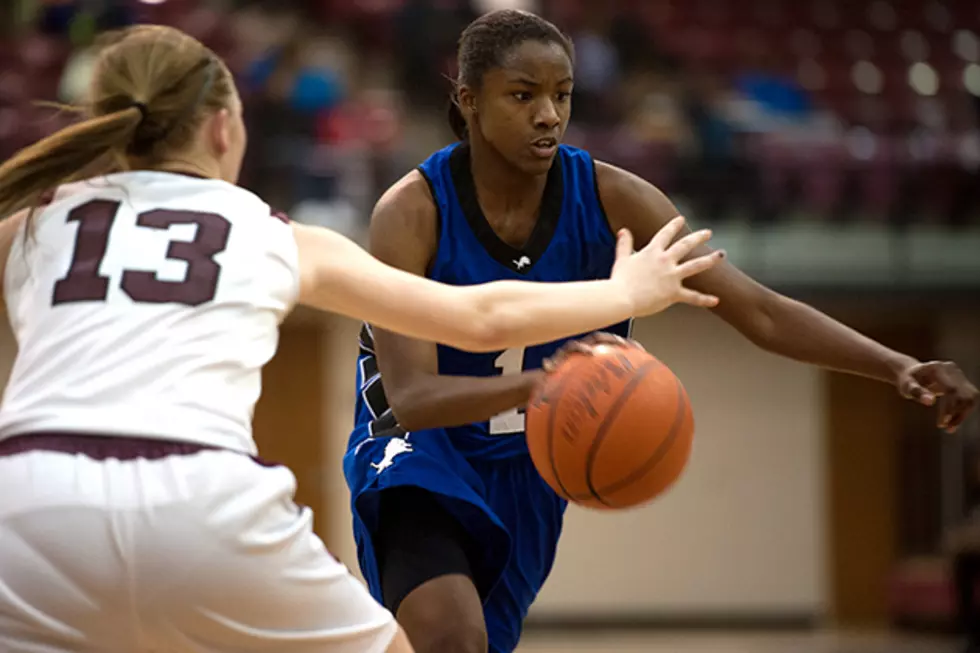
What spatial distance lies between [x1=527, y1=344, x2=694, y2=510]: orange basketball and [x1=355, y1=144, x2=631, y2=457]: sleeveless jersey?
69cm

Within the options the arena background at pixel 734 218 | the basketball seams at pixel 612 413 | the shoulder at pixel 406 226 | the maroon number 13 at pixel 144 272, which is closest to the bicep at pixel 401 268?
the shoulder at pixel 406 226

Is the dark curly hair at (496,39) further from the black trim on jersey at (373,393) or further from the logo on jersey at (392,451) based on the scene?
the logo on jersey at (392,451)

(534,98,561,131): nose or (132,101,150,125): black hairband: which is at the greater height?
(534,98,561,131): nose

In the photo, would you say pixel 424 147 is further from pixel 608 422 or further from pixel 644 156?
pixel 608 422

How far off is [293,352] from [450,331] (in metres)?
11.0

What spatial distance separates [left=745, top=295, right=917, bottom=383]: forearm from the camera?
3.75 m

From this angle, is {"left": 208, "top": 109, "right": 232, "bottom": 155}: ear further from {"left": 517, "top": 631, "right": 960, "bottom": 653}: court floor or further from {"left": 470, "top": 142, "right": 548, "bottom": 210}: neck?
{"left": 517, "top": 631, "right": 960, "bottom": 653}: court floor

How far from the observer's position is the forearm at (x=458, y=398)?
3.10m

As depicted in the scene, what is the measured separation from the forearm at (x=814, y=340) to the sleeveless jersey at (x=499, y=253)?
37 cm

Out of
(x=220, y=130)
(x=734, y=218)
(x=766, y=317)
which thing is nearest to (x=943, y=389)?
(x=766, y=317)

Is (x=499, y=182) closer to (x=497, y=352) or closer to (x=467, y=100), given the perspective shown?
(x=467, y=100)

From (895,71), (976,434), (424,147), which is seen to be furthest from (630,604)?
(895,71)

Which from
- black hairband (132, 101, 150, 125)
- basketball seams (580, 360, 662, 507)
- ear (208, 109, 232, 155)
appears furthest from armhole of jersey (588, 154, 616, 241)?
black hairband (132, 101, 150, 125)

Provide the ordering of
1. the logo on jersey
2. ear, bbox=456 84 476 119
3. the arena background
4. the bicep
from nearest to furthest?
the bicep
the logo on jersey
ear, bbox=456 84 476 119
the arena background
